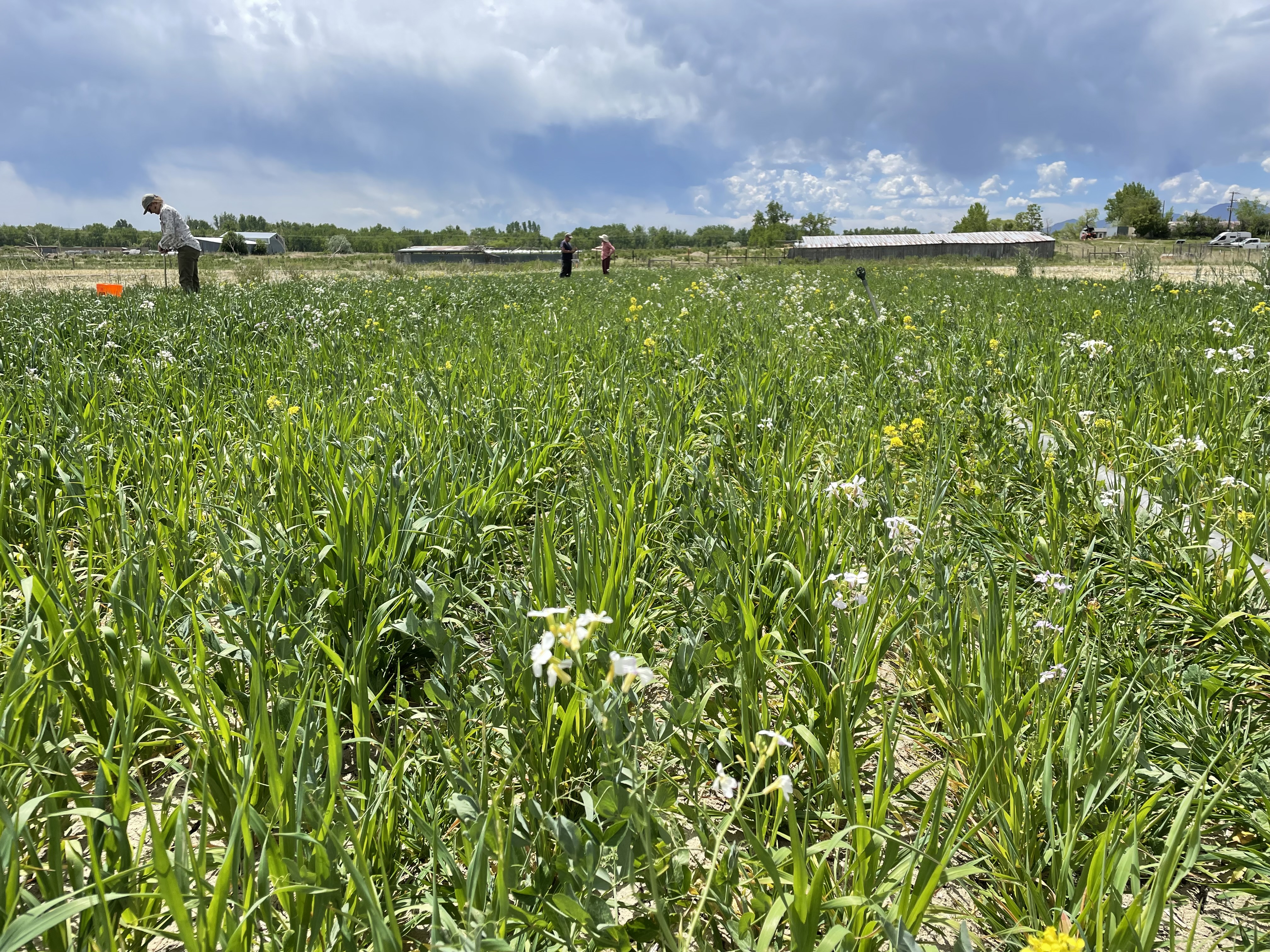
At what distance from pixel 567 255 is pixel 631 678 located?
25965 millimetres

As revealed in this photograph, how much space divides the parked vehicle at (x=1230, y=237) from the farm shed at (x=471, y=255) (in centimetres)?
6811

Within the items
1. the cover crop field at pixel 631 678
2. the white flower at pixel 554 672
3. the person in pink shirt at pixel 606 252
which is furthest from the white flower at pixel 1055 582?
the person in pink shirt at pixel 606 252

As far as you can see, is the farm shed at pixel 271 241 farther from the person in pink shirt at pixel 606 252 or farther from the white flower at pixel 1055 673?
the white flower at pixel 1055 673

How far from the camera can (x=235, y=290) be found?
42.7ft

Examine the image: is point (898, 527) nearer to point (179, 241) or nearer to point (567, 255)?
point (179, 241)

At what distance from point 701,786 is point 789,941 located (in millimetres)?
411

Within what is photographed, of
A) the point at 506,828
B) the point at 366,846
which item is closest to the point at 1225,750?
the point at 506,828

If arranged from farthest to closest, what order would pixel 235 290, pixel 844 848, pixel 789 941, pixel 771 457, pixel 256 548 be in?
pixel 235 290 → pixel 771 457 → pixel 256 548 → pixel 844 848 → pixel 789 941

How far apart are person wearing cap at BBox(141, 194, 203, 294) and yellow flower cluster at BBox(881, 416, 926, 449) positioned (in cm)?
1177

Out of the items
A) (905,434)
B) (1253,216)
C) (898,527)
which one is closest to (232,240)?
(905,434)

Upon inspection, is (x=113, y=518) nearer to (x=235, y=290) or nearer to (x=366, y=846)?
(x=366, y=846)

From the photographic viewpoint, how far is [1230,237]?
88438 millimetres

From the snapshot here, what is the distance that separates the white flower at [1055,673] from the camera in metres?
1.51

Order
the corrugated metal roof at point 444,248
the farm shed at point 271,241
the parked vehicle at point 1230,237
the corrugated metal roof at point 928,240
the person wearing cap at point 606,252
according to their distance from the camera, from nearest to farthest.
→ 1. the person wearing cap at point 606,252
2. the corrugated metal roof at point 928,240
3. the parked vehicle at point 1230,237
4. the farm shed at point 271,241
5. the corrugated metal roof at point 444,248
